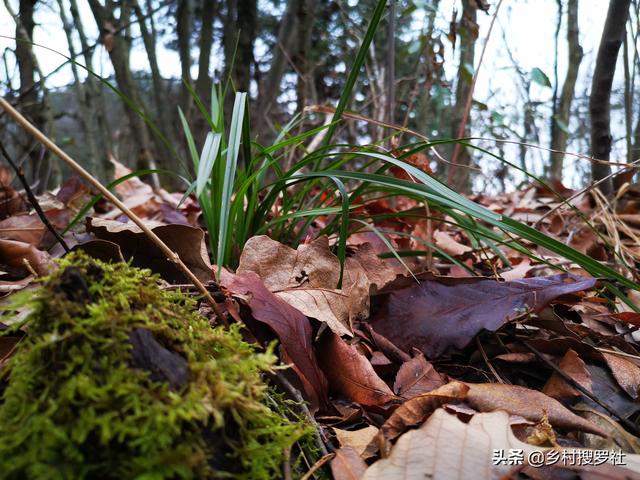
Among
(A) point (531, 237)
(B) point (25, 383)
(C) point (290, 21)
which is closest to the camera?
(B) point (25, 383)

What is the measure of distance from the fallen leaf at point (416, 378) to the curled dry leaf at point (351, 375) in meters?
0.03

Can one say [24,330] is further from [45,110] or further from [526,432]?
[45,110]

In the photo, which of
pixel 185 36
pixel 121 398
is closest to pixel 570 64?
pixel 185 36

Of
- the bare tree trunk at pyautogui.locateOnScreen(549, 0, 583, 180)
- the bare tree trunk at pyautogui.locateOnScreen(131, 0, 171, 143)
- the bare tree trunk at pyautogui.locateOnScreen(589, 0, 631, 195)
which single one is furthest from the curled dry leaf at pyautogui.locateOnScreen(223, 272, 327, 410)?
the bare tree trunk at pyautogui.locateOnScreen(549, 0, 583, 180)

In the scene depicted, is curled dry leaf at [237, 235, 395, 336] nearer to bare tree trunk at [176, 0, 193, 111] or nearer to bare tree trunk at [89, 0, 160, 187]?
bare tree trunk at [89, 0, 160, 187]

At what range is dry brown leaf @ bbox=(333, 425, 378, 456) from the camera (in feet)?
2.18

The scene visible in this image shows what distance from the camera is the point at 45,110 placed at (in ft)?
10.7

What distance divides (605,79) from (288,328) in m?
1.66

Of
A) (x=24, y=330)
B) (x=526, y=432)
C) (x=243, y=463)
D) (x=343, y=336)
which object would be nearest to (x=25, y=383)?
(x=243, y=463)

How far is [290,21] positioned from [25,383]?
9.93ft

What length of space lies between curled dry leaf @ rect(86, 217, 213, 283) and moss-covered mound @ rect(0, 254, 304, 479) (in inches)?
14.4

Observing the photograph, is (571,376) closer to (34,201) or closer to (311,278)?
(311,278)

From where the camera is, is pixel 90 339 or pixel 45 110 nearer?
pixel 90 339

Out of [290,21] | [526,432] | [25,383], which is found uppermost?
[290,21]
